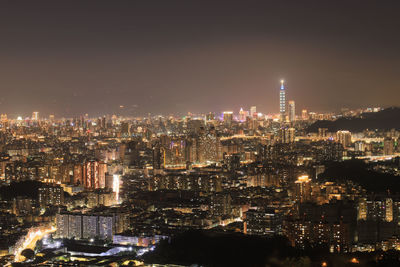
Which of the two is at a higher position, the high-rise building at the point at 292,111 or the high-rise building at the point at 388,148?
the high-rise building at the point at 292,111

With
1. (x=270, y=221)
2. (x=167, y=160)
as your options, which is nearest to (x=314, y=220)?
(x=270, y=221)

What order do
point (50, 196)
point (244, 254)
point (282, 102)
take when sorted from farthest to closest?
point (282, 102), point (50, 196), point (244, 254)

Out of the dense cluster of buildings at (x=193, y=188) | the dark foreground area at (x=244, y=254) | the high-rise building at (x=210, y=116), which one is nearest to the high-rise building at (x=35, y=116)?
the dense cluster of buildings at (x=193, y=188)

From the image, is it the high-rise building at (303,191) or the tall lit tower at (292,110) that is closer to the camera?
the high-rise building at (303,191)

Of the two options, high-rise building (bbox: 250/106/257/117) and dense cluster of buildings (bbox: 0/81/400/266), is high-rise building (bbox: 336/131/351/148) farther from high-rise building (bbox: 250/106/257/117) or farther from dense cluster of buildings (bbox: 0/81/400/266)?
high-rise building (bbox: 250/106/257/117)

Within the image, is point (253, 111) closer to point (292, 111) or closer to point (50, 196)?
point (292, 111)

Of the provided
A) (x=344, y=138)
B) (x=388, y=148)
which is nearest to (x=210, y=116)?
(x=344, y=138)

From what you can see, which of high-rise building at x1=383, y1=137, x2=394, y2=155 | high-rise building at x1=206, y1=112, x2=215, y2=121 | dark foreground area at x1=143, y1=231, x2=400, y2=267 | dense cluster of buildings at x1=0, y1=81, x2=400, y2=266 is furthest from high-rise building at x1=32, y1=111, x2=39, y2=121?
dark foreground area at x1=143, y1=231, x2=400, y2=267

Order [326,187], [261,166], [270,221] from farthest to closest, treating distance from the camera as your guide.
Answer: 1. [261,166]
2. [326,187]
3. [270,221]

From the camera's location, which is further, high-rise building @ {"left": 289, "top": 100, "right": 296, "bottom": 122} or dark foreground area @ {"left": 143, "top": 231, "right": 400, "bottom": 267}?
high-rise building @ {"left": 289, "top": 100, "right": 296, "bottom": 122}

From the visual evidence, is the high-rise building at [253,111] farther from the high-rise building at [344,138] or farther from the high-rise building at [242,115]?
the high-rise building at [344,138]

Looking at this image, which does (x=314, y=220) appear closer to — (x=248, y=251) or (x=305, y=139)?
(x=248, y=251)
